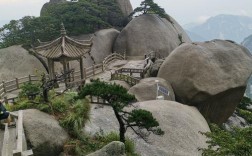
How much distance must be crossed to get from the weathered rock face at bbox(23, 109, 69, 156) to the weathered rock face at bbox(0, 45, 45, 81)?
1853cm

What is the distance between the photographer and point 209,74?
21297mm

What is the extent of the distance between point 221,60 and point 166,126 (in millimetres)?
8544

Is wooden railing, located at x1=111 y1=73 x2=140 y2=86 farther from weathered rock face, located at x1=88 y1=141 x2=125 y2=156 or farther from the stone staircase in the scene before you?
weathered rock face, located at x1=88 y1=141 x2=125 y2=156

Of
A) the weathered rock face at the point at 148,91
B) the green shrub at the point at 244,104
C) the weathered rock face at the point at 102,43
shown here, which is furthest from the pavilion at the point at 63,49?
the green shrub at the point at 244,104

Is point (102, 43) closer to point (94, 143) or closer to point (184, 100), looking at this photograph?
point (184, 100)

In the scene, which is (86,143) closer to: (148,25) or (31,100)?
(31,100)

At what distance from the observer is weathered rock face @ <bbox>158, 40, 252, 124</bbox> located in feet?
69.9

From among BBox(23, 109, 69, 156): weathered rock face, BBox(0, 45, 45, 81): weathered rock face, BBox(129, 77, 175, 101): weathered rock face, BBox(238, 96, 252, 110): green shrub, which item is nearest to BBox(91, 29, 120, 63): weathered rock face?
BBox(0, 45, 45, 81): weathered rock face

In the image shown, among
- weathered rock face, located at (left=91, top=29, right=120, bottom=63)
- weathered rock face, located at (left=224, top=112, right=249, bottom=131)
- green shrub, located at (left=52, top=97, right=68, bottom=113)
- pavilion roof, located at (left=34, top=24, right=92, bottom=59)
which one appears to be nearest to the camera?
green shrub, located at (left=52, top=97, right=68, bottom=113)

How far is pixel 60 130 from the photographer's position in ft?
48.0

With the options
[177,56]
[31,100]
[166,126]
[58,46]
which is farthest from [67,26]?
[166,126]

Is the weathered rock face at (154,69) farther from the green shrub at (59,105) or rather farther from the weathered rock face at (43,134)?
the weathered rock face at (43,134)

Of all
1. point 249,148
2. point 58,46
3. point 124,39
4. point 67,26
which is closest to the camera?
point 249,148

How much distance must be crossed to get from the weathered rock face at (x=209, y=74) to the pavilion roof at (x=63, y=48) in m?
6.52
